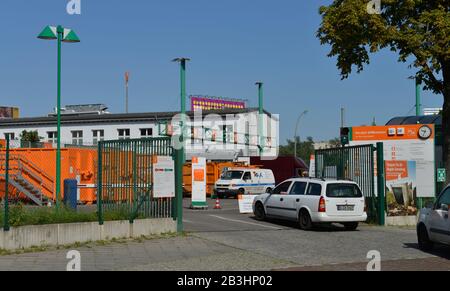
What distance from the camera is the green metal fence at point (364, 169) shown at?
21.0 metres

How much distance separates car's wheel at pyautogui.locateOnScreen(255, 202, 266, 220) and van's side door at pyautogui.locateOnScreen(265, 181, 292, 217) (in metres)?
0.56

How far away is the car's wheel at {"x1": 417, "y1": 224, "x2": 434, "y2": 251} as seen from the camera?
46.6 ft

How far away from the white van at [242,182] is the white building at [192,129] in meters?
14.2

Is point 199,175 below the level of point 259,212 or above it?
above

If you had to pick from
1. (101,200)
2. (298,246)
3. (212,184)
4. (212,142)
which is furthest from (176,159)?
(212,142)

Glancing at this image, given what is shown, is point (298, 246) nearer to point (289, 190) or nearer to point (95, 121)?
point (289, 190)

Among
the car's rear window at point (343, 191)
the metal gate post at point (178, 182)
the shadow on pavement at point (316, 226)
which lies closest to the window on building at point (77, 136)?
the shadow on pavement at point (316, 226)

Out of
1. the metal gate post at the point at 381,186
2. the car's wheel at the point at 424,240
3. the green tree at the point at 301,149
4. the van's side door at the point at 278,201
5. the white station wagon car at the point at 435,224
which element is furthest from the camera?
the green tree at the point at 301,149

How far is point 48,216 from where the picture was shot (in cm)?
1405

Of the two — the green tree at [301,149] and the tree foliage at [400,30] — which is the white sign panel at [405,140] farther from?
the green tree at [301,149]

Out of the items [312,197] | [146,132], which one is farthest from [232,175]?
[146,132]

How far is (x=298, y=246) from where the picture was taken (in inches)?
580

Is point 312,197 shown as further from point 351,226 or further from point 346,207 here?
point 351,226

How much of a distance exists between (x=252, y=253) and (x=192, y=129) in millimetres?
47572
